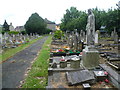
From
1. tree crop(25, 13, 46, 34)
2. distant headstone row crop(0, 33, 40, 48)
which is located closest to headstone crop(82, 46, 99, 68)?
distant headstone row crop(0, 33, 40, 48)

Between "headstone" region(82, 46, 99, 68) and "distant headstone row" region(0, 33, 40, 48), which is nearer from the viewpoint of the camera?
"headstone" region(82, 46, 99, 68)

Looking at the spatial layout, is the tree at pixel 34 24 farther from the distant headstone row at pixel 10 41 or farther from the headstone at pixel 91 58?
the headstone at pixel 91 58

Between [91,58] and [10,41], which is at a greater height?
[10,41]

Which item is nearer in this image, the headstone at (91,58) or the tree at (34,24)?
the headstone at (91,58)

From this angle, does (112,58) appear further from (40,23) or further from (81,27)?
(40,23)

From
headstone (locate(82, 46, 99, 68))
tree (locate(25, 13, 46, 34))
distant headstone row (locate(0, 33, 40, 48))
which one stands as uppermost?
tree (locate(25, 13, 46, 34))

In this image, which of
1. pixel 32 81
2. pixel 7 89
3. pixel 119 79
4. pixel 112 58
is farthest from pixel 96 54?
pixel 7 89

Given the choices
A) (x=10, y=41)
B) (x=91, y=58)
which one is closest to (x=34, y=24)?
(x=10, y=41)

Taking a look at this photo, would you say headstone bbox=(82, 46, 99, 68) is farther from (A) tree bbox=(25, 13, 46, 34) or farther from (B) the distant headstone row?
(A) tree bbox=(25, 13, 46, 34)

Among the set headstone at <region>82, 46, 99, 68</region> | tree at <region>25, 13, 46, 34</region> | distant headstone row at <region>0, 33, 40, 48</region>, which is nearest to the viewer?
headstone at <region>82, 46, 99, 68</region>

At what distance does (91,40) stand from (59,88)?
3.75 meters

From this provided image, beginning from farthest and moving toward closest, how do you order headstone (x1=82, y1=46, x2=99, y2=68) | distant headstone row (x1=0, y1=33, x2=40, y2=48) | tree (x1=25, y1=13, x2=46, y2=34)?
tree (x1=25, y1=13, x2=46, y2=34), distant headstone row (x1=0, y1=33, x2=40, y2=48), headstone (x1=82, y1=46, x2=99, y2=68)

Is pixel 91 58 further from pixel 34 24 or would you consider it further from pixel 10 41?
pixel 34 24

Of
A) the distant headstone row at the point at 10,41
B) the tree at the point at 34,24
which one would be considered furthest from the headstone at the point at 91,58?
the tree at the point at 34,24
